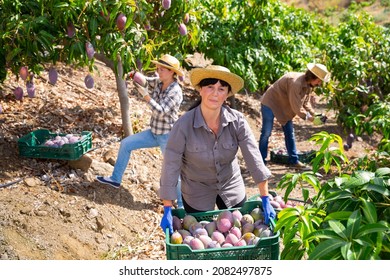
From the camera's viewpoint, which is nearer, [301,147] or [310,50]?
[301,147]

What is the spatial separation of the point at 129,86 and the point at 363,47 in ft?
9.54

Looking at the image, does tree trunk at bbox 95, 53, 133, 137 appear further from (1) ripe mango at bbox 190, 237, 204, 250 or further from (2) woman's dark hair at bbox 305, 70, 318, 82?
(1) ripe mango at bbox 190, 237, 204, 250

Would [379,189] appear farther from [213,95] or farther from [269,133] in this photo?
[269,133]

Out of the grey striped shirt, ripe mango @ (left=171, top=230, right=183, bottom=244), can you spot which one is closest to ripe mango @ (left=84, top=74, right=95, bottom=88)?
the grey striped shirt

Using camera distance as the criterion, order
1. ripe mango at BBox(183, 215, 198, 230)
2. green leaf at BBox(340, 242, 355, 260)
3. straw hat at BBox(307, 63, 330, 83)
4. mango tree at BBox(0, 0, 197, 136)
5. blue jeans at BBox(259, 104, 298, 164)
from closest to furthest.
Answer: green leaf at BBox(340, 242, 355, 260) → ripe mango at BBox(183, 215, 198, 230) → mango tree at BBox(0, 0, 197, 136) → straw hat at BBox(307, 63, 330, 83) → blue jeans at BBox(259, 104, 298, 164)

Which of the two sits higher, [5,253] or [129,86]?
[129,86]

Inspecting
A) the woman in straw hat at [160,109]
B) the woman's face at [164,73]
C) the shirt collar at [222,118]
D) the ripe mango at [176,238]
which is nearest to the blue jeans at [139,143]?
the woman in straw hat at [160,109]

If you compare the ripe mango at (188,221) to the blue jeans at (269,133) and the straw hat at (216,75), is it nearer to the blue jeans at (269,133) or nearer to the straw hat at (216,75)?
the straw hat at (216,75)

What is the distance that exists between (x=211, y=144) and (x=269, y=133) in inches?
111

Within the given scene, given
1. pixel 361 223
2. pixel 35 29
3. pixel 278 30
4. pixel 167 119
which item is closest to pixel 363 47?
pixel 278 30

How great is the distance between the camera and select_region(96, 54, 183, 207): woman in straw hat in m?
4.09

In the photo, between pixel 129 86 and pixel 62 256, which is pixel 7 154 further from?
pixel 129 86

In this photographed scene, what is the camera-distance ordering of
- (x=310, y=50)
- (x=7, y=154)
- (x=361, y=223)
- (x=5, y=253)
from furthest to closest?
(x=310, y=50) → (x=7, y=154) → (x=5, y=253) → (x=361, y=223)

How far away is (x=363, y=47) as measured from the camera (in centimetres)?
644
